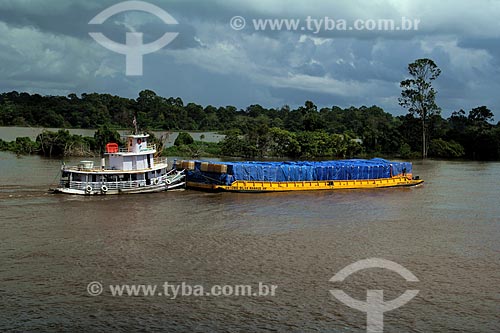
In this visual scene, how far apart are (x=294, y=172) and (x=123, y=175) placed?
13.1 metres

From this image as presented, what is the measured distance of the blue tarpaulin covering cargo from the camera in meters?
39.9

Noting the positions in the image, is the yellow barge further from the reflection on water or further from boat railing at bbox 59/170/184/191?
boat railing at bbox 59/170/184/191

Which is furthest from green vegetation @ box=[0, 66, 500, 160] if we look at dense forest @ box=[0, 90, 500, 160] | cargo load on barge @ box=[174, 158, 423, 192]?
cargo load on barge @ box=[174, 158, 423, 192]

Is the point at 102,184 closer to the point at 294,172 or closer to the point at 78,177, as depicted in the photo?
the point at 78,177

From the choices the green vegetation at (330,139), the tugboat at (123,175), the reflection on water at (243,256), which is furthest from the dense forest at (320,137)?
the reflection on water at (243,256)

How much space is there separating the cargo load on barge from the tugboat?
2000mm

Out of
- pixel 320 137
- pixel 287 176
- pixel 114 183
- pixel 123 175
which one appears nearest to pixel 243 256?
pixel 114 183

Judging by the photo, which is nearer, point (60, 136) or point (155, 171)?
point (155, 171)

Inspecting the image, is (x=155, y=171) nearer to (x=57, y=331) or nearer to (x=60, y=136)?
(x=57, y=331)

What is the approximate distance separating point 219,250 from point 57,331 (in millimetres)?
9512

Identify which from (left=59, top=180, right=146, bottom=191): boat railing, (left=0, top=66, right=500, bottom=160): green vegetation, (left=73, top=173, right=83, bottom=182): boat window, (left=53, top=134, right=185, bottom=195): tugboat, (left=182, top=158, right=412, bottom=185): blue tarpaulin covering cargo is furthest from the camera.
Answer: (left=0, top=66, right=500, bottom=160): green vegetation

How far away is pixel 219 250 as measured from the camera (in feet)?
76.4

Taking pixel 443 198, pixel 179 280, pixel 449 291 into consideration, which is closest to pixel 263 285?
pixel 179 280

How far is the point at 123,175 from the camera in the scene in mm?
37344
